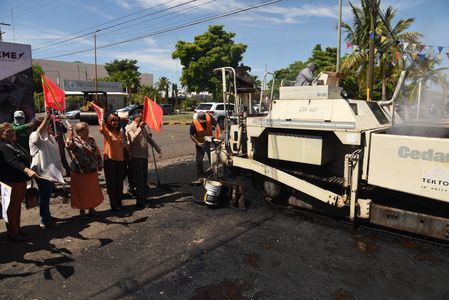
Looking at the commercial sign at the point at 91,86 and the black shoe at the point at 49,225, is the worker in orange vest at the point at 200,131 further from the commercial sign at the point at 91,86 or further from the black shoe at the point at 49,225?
the commercial sign at the point at 91,86

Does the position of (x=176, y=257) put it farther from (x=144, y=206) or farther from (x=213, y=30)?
(x=213, y=30)

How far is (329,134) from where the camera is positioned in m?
5.48

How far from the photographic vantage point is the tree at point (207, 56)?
36094 millimetres

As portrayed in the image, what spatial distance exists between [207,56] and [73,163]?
3253 centimetres

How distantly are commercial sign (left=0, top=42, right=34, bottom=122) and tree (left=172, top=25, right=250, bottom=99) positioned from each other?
2895 cm

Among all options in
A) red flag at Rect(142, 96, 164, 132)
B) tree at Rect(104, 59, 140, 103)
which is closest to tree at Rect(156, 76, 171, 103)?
tree at Rect(104, 59, 140, 103)

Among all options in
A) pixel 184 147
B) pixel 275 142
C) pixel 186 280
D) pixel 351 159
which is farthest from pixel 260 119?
pixel 184 147

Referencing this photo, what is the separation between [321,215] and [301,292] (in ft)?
8.02

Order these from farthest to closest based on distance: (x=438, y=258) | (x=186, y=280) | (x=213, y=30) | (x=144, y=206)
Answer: (x=213, y=30) < (x=144, y=206) < (x=438, y=258) < (x=186, y=280)

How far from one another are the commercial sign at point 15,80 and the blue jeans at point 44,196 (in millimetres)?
2732

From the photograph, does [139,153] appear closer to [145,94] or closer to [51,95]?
[51,95]

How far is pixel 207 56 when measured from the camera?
36375 mm

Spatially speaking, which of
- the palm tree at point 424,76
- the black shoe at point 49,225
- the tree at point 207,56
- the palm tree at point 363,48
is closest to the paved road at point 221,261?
the black shoe at point 49,225

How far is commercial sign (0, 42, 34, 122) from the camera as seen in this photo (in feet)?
22.7
